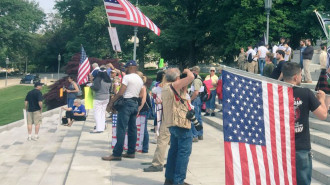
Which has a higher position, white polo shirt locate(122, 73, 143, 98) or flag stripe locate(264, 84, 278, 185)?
white polo shirt locate(122, 73, 143, 98)

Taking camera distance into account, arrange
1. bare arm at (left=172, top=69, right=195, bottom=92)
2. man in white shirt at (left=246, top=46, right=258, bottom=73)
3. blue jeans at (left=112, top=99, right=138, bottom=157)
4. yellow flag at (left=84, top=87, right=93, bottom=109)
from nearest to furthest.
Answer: bare arm at (left=172, top=69, right=195, bottom=92) → blue jeans at (left=112, top=99, right=138, bottom=157) → yellow flag at (left=84, top=87, right=93, bottom=109) → man in white shirt at (left=246, top=46, right=258, bottom=73)

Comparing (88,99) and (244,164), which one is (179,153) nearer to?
(244,164)

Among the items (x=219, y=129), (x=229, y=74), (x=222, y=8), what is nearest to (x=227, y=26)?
(x=222, y=8)

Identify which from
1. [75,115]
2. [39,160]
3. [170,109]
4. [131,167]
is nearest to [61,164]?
[39,160]

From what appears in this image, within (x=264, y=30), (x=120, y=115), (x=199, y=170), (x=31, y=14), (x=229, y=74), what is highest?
(x=31, y=14)

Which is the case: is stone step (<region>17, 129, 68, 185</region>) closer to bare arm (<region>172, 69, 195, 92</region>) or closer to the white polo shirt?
the white polo shirt

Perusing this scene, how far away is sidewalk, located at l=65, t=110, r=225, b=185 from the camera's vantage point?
26.0 feet

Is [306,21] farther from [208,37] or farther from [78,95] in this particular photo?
[78,95]

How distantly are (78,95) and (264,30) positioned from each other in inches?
875

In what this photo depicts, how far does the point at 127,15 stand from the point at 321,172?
6101 millimetres

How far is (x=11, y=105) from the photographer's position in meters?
40.4

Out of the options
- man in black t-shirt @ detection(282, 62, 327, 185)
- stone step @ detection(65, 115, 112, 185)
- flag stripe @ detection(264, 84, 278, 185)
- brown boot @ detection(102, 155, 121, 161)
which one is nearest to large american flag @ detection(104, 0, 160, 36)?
stone step @ detection(65, 115, 112, 185)

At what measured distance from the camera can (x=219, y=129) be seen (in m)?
14.1

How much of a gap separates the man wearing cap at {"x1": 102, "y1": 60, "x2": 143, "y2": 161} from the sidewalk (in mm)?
338
